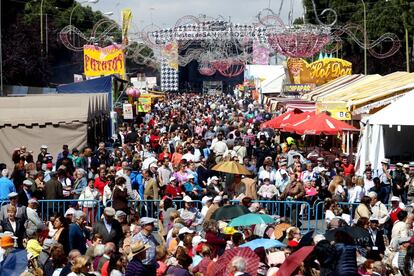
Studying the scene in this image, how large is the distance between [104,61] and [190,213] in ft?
130

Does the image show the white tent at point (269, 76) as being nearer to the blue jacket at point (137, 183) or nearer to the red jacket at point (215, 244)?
the blue jacket at point (137, 183)

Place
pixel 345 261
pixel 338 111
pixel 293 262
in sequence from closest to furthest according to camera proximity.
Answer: pixel 293 262, pixel 345 261, pixel 338 111

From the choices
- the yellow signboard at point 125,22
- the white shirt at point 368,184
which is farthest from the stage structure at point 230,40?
the white shirt at point 368,184

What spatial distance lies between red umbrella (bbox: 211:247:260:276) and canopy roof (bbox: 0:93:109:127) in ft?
57.9

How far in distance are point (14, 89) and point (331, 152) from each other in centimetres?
3870

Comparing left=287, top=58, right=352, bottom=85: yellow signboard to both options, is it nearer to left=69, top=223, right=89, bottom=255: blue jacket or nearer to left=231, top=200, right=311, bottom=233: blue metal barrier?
left=231, top=200, right=311, bottom=233: blue metal barrier

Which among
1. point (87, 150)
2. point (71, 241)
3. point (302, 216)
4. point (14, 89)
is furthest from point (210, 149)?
point (14, 89)

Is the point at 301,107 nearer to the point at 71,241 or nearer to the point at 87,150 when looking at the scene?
the point at 87,150

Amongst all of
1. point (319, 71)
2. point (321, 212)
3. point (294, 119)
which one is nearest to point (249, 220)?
point (321, 212)

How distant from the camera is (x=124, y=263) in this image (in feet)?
40.8

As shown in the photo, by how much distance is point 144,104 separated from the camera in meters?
58.0

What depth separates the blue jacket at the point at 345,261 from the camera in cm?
1159

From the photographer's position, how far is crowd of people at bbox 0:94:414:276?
12125mm

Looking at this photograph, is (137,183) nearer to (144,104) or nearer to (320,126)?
(320,126)
